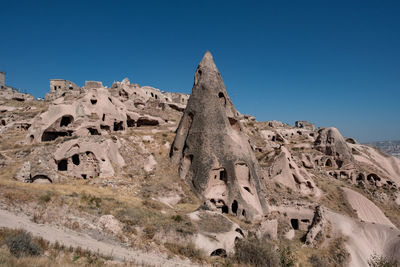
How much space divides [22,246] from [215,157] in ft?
45.5

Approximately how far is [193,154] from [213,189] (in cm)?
333

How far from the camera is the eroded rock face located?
37000 millimetres

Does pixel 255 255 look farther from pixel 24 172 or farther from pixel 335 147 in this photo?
pixel 335 147

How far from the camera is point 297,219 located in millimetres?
21234

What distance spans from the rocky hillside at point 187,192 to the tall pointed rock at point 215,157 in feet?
0.28

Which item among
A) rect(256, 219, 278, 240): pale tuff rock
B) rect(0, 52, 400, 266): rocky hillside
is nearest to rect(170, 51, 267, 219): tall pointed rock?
rect(0, 52, 400, 266): rocky hillside

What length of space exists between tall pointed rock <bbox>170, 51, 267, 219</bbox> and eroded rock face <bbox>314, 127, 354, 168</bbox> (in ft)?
76.4

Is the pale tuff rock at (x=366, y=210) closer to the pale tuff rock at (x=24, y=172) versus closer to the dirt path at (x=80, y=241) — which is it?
the dirt path at (x=80, y=241)

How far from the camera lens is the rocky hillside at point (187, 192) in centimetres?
1023

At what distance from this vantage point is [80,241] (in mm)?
8211

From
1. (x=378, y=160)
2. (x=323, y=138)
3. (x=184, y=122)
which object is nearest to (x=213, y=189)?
(x=184, y=122)

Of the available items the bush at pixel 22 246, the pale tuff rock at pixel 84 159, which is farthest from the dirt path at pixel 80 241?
the pale tuff rock at pixel 84 159

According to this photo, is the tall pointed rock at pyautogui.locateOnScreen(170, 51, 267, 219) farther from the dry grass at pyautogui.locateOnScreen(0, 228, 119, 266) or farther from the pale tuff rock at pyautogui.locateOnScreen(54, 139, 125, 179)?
the dry grass at pyautogui.locateOnScreen(0, 228, 119, 266)

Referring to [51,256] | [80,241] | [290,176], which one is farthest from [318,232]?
[51,256]
